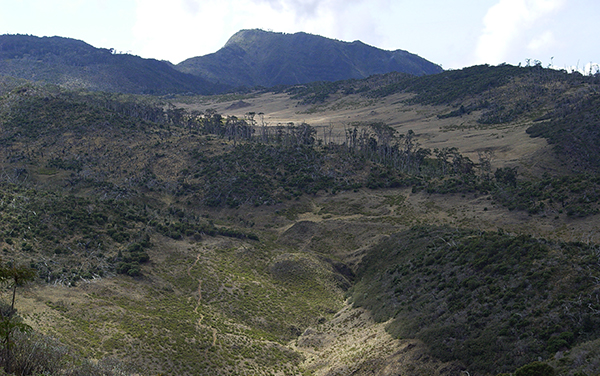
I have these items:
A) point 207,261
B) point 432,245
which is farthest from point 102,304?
point 432,245

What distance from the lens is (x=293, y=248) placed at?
239 feet

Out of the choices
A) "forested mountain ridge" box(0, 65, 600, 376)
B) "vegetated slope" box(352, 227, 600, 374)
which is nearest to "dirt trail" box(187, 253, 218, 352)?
"forested mountain ridge" box(0, 65, 600, 376)

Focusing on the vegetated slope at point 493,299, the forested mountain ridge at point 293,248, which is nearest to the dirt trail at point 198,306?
the forested mountain ridge at point 293,248

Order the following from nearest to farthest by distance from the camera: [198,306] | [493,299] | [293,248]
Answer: [493,299]
[198,306]
[293,248]

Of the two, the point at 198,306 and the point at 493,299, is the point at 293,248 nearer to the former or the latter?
the point at 198,306

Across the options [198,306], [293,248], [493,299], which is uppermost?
[493,299]

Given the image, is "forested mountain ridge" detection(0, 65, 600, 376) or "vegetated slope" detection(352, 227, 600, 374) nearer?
"vegetated slope" detection(352, 227, 600, 374)

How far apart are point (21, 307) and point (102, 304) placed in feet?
22.9

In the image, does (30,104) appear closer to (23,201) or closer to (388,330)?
(23,201)

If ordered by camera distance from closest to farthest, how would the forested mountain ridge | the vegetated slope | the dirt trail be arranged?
the vegetated slope → the forested mountain ridge → the dirt trail

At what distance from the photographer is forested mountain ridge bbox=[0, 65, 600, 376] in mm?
33688

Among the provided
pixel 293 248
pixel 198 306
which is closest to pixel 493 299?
pixel 198 306

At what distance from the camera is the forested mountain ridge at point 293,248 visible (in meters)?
33.7

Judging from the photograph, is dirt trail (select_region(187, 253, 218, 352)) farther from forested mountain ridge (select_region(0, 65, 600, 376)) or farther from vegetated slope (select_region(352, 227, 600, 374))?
vegetated slope (select_region(352, 227, 600, 374))
